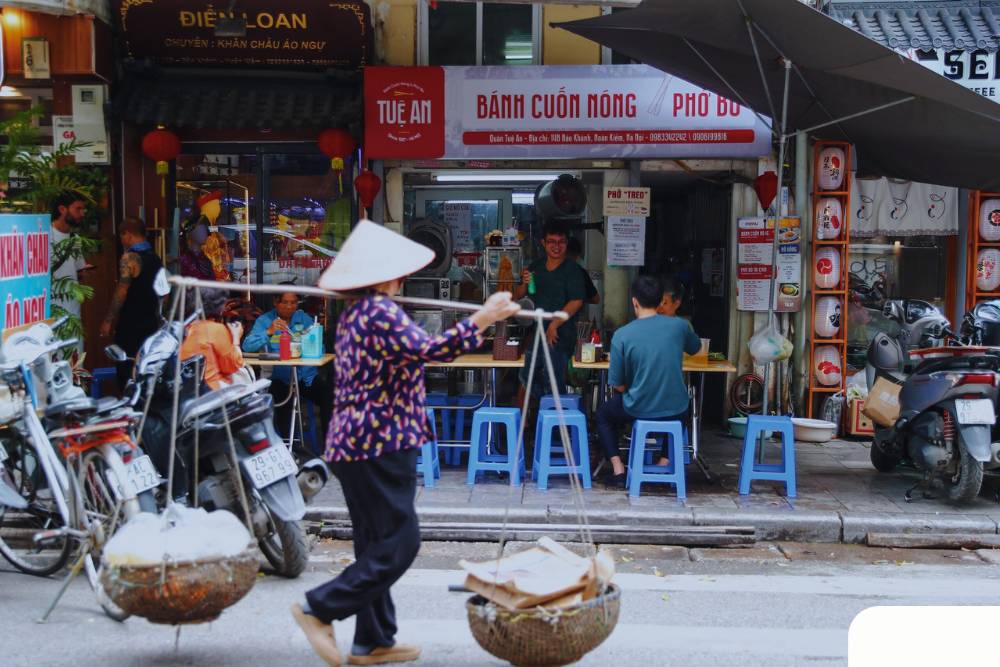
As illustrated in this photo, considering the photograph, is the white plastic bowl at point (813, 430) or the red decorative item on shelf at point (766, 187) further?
the red decorative item on shelf at point (766, 187)

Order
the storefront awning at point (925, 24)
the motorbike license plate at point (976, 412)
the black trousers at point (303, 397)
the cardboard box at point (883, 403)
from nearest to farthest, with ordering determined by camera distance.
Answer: the motorbike license plate at point (976, 412) → the cardboard box at point (883, 403) → the black trousers at point (303, 397) → the storefront awning at point (925, 24)

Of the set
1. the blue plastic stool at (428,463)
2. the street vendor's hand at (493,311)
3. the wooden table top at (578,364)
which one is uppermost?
the street vendor's hand at (493,311)

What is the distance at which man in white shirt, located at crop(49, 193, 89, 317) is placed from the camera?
814 centimetres

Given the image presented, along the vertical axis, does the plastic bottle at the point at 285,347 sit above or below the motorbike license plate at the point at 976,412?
above

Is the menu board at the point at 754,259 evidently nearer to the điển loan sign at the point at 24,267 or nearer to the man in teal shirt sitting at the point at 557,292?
the man in teal shirt sitting at the point at 557,292

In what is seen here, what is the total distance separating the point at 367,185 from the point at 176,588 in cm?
619

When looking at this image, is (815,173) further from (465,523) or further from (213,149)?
(213,149)

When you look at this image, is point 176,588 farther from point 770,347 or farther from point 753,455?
point 770,347

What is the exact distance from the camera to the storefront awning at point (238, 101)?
951cm

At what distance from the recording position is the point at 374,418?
14.0 ft

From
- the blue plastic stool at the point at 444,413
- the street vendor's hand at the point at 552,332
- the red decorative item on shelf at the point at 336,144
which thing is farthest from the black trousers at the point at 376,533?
the red decorative item on shelf at the point at 336,144

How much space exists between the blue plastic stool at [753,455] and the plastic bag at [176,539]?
4.27 m

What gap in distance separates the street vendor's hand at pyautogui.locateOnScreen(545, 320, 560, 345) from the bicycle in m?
3.94

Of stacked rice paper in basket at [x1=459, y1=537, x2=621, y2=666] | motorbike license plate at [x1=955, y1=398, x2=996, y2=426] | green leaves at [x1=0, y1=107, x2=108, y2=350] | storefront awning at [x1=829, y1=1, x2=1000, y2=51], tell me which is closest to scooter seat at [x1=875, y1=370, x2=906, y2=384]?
motorbike license plate at [x1=955, y1=398, x2=996, y2=426]
